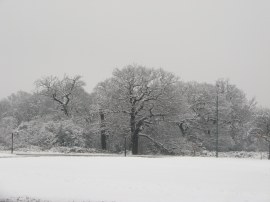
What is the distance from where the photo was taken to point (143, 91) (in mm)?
54594

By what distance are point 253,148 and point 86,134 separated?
26533 millimetres

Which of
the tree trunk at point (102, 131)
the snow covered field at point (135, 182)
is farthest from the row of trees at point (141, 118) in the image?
the snow covered field at point (135, 182)

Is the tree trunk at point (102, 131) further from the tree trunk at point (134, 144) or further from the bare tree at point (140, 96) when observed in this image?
the tree trunk at point (134, 144)

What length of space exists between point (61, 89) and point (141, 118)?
18.7 m

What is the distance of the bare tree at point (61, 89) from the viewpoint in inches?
2618

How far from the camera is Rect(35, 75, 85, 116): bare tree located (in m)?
66.5

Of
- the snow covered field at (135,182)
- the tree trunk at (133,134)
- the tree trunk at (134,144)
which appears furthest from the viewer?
the tree trunk at (133,134)

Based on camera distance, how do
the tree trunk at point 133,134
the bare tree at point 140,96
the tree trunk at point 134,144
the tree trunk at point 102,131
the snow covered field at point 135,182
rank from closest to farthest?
the snow covered field at point 135,182, the tree trunk at point 134,144, the tree trunk at point 133,134, the bare tree at point 140,96, the tree trunk at point 102,131

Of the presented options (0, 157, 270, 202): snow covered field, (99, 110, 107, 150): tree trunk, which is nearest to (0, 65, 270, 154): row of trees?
(99, 110, 107, 150): tree trunk

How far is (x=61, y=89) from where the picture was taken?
222 ft

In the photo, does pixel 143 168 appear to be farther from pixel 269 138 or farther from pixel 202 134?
pixel 202 134

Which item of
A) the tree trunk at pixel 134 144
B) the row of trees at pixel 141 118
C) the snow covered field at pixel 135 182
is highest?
the row of trees at pixel 141 118

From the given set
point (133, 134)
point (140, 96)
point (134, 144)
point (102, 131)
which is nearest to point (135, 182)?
point (134, 144)

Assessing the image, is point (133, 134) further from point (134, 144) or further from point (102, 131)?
point (102, 131)
